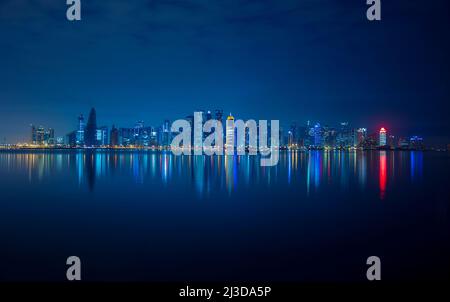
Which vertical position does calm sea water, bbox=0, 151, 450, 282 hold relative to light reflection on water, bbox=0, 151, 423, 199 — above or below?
below

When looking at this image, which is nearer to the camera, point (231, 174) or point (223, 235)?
point (223, 235)

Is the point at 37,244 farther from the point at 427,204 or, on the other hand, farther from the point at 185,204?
the point at 427,204

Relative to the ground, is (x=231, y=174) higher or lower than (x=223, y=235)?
higher

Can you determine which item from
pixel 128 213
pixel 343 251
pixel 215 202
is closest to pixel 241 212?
pixel 215 202

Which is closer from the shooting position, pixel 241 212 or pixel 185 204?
pixel 241 212

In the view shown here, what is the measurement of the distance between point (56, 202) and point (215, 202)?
8.60 m

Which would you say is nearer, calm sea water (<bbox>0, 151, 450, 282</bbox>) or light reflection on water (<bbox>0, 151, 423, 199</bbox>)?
calm sea water (<bbox>0, 151, 450, 282</bbox>)

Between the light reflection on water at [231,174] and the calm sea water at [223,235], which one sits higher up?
the light reflection on water at [231,174]

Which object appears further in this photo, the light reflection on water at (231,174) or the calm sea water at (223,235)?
the light reflection on water at (231,174)

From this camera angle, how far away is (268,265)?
9.58 meters
